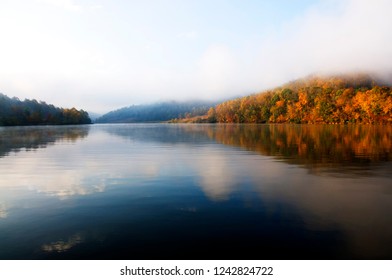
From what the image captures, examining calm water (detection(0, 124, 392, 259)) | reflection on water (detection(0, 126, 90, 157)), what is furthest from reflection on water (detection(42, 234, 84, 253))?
reflection on water (detection(0, 126, 90, 157))

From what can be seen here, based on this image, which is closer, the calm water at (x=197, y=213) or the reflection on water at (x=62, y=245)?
the calm water at (x=197, y=213)

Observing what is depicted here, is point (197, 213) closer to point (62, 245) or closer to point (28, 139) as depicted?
point (62, 245)

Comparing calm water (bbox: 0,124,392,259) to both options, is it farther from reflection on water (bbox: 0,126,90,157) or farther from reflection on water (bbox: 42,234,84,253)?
reflection on water (bbox: 0,126,90,157)

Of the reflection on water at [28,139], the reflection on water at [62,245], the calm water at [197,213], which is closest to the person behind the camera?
the calm water at [197,213]

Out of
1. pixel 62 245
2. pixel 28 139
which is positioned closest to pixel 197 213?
pixel 62 245

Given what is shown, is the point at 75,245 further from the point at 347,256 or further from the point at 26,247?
the point at 347,256

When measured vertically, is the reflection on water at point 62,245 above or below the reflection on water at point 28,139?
below

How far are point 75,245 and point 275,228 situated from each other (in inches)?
271

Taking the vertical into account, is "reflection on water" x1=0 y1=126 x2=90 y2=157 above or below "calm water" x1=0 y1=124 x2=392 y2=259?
above

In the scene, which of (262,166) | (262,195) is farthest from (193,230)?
(262,166)

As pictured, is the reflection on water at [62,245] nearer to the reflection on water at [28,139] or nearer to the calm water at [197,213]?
the calm water at [197,213]

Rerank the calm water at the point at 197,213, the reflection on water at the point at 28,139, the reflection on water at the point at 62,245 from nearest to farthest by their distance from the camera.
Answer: the calm water at the point at 197,213 → the reflection on water at the point at 62,245 → the reflection on water at the point at 28,139

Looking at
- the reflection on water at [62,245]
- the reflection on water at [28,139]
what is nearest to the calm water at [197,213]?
the reflection on water at [62,245]

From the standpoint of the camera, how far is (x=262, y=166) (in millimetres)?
25812
